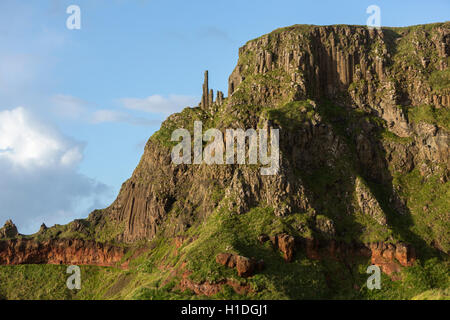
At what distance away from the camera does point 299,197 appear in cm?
14525

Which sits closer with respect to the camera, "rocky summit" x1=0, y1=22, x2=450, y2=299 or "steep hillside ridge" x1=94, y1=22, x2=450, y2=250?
"rocky summit" x1=0, y1=22, x2=450, y2=299

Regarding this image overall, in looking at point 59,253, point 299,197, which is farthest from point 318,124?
point 59,253

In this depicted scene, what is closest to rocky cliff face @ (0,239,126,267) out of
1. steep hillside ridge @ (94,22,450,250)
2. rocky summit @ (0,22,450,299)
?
rocky summit @ (0,22,450,299)

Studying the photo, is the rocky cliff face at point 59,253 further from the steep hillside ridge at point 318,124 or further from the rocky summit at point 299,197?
the steep hillside ridge at point 318,124

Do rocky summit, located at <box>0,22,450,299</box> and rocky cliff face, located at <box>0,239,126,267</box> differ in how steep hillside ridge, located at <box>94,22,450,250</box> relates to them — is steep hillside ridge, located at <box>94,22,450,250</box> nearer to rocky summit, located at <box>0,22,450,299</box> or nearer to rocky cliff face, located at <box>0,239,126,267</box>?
rocky summit, located at <box>0,22,450,299</box>

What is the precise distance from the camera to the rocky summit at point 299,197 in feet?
439

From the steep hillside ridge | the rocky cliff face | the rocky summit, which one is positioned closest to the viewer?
the rocky summit

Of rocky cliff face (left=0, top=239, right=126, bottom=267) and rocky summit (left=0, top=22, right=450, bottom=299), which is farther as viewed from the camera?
rocky cliff face (left=0, top=239, right=126, bottom=267)

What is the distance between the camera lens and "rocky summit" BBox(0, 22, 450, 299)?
134m

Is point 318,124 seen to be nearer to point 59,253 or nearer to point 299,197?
point 299,197

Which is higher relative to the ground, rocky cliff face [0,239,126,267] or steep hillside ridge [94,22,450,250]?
steep hillside ridge [94,22,450,250]

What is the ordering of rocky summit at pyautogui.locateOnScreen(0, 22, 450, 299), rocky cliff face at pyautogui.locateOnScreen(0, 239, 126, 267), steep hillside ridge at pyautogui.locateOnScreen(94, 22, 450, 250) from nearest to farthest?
rocky summit at pyautogui.locateOnScreen(0, 22, 450, 299) → steep hillside ridge at pyautogui.locateOnScreen(94, 22, 450, 250) → rocky cliff face at pyautogui.locateOnScreen(0, 239, 126, 267)

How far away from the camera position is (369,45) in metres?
179
